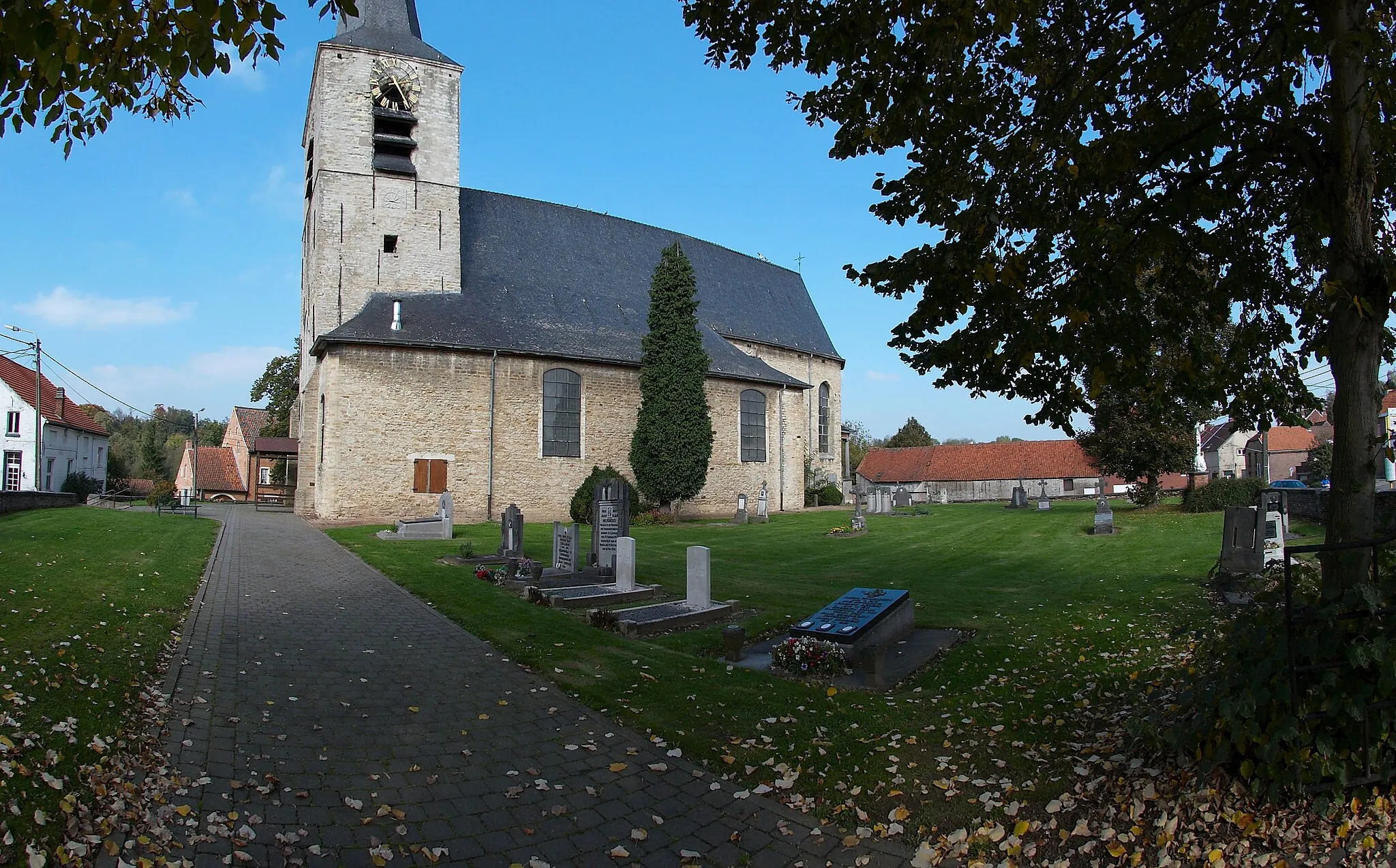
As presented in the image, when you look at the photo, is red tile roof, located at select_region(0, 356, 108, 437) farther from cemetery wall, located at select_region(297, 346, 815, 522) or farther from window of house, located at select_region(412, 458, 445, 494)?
window of house, located at select_region(412, 458, 445, 494)

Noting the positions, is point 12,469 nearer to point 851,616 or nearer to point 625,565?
point 625,565

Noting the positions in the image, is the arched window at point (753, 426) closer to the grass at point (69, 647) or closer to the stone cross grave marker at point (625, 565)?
the grass at point (69, 647)

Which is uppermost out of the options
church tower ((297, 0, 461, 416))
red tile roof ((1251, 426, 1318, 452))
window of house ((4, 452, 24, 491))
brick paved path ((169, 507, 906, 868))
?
church tower ((297, 0, 461, 416))

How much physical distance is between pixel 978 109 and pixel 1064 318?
163 cm

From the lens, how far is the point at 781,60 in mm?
5641

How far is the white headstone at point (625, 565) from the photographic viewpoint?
1163 cm

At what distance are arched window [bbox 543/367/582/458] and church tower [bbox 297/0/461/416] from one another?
5.20 metres

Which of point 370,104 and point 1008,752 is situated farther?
point 370,104

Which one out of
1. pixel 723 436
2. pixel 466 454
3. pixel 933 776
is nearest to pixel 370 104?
pixel 466 454

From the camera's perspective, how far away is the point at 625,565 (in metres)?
11.7

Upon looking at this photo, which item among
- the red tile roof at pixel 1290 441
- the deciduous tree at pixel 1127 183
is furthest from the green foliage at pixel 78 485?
the red tile roof at pixel 1290 441

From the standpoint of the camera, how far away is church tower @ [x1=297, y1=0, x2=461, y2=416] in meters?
27.3

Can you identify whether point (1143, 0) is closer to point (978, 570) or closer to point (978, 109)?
point (978, 109)

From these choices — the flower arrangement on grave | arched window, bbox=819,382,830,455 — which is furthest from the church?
the flower arrangement on grave
